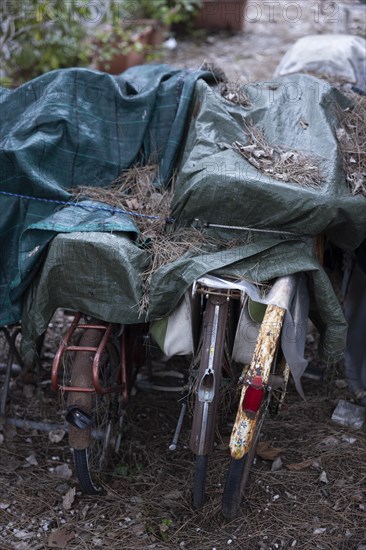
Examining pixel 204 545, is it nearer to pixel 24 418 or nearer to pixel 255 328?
pixel 255 328

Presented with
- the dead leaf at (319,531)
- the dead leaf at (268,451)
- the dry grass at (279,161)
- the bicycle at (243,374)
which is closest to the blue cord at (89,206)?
the dry grass at (279,161)

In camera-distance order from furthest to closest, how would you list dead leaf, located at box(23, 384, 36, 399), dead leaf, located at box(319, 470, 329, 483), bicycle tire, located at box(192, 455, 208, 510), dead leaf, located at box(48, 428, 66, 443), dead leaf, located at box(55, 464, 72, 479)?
dead leaf, located at box(23, 384, 36, 399), dead leaf, located at box(48, 428, 66, 443), dead leaf, located at box(55, 464, 72, 479), dead leaf, located at box(319, 470, 329, 483), bicycle tire, located at box(192, 455, 208, 510)

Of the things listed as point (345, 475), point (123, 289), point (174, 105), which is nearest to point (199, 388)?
point (123, 289)

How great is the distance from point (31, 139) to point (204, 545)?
2302 mm

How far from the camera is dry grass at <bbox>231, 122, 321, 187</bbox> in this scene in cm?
337

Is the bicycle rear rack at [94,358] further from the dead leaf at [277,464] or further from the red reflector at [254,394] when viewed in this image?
the dead leaf at [277,464]

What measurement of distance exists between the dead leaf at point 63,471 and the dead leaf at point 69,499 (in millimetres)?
147

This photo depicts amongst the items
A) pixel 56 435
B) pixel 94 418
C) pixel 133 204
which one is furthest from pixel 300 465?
pixel 133 204

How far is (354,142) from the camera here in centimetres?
384

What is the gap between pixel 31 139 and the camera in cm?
374

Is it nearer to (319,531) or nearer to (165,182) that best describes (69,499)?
(319,531)

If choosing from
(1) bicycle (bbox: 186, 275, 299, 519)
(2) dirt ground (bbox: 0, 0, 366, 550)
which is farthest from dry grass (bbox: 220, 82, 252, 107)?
(2) dirt ground (bbox: 0, 0, 366, 550)

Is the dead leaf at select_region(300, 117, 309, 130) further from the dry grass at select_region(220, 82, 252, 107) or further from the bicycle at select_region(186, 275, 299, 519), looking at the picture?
the bicycle at select_region(186, 275, 299, 519)

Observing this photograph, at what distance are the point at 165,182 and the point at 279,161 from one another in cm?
75
